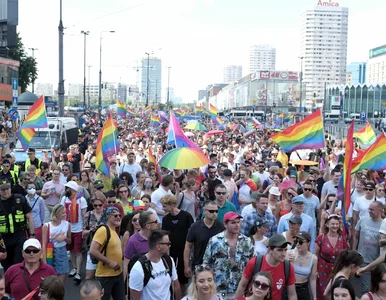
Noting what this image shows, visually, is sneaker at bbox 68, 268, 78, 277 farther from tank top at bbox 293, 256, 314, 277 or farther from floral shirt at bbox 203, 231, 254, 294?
tank top at bbox 293, 256, 314, 277

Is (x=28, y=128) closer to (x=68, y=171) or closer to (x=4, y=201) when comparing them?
(x=68, y=171)

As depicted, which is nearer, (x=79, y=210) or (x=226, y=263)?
(x=226, y=263)

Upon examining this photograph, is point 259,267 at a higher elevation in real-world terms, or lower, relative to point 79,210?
higher

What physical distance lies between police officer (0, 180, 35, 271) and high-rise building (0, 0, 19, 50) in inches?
1640

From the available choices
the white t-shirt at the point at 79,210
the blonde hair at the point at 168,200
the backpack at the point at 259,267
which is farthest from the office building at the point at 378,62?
the backpack at the point at 259,267

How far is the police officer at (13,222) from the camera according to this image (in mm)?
7379

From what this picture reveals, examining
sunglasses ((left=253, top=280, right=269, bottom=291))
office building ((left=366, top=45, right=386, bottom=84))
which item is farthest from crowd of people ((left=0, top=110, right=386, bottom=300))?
office building ((left=366, top=45, right=386, bottom=84))

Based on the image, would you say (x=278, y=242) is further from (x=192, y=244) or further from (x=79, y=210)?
(x=79, y=210)

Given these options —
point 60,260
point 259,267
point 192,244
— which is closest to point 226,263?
point 259,267

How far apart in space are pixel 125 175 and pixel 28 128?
568 cm

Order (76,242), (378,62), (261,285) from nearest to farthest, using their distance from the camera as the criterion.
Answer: (261,285)
(76,242)
(378,62)

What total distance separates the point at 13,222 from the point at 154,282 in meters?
2.93

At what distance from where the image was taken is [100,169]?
11727 mm

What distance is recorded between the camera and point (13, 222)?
7.42 metres
